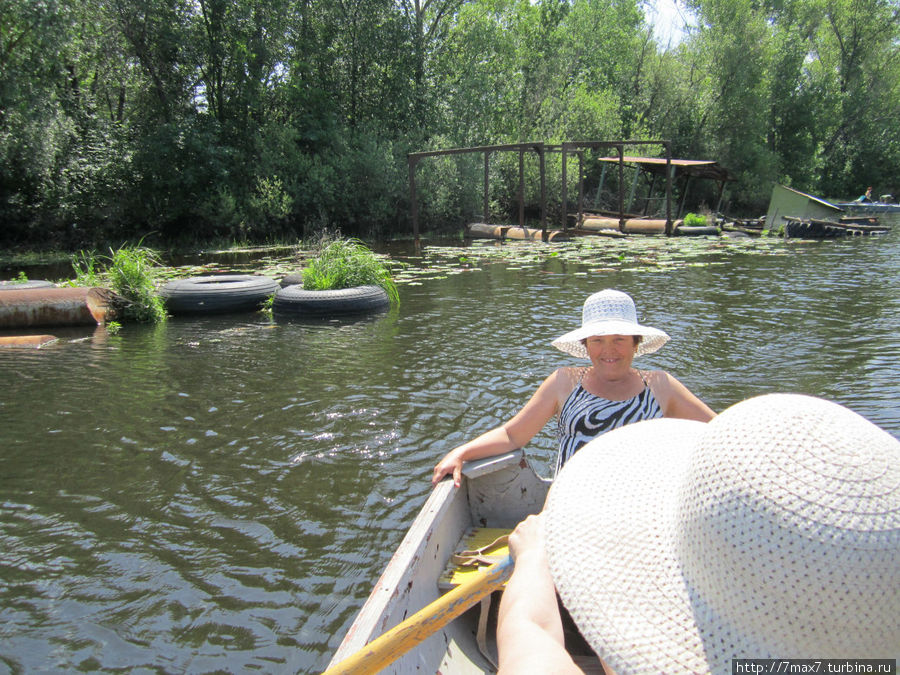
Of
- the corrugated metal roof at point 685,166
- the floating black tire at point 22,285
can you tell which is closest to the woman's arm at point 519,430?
the floating black tire at point 22,285

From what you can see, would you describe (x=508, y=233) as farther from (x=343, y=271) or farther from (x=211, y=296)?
(x=211, y=296)

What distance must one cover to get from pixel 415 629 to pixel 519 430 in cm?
154

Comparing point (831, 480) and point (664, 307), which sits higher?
point (831, 480)

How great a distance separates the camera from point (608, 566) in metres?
1.34

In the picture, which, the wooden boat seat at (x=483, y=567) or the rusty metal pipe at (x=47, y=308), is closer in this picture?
the wooden boat seat at (x=483, y=567)

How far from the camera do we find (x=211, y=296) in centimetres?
1007

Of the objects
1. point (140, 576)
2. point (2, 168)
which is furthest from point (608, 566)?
point (2, 168)

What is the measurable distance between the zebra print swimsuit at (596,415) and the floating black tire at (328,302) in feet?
23.0

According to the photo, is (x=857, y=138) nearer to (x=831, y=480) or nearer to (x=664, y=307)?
(x=664, y=307)

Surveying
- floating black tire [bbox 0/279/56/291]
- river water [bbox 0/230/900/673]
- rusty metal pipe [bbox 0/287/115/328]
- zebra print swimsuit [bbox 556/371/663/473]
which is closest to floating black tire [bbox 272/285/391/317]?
river water [bbox 0/230/900/673]

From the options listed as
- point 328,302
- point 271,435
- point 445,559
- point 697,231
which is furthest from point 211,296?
point 697,231

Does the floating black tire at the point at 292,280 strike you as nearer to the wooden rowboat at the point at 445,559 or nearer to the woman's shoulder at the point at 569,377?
the wooden rowboat at the point at 445,559

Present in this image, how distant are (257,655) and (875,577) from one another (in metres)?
2.68

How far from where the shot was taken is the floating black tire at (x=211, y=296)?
10.1m
